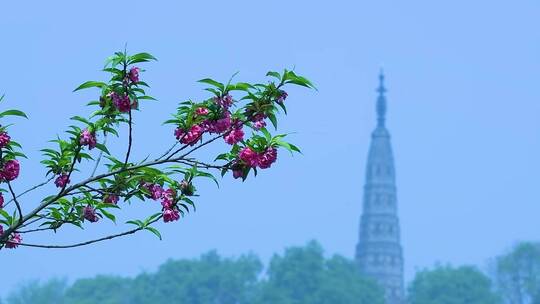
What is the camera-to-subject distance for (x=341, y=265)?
16300 cm

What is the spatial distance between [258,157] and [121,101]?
3.23 feet

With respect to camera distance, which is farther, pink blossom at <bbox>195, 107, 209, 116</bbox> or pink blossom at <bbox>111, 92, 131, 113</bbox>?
pink blossom at <bbox>195, 107, 209, 116</bbox>

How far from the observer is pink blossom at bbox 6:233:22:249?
1320cm

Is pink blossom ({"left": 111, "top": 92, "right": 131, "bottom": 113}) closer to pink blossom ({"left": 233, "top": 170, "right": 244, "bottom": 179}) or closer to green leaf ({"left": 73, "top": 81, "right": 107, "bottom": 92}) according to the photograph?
green leaf ({"left": 73, "top": 81, "right": 107, "bottom": 92})

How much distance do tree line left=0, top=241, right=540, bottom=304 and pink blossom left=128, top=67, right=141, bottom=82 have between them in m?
138

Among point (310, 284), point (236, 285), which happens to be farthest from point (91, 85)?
point (236, 285)

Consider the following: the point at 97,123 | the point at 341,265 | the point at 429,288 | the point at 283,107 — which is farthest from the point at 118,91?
the point at 341,265

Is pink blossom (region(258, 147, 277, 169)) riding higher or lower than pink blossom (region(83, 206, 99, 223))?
higher

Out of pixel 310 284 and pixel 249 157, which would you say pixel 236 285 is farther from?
pixel 249 157

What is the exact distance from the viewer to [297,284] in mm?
157500

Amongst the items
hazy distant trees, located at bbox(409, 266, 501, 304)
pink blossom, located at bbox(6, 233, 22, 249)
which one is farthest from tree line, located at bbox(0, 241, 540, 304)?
pink blossom, located at bbox(6, 233, 22, 249)

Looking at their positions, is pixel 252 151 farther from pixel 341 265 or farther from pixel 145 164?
pixel 341 265

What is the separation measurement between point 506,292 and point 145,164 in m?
160

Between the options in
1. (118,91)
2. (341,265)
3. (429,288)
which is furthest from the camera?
(341,265)
